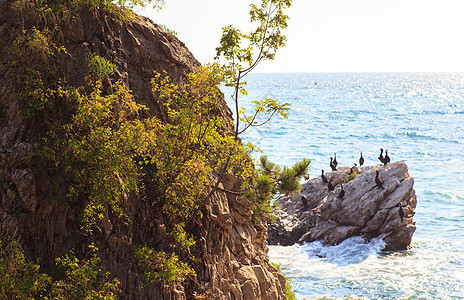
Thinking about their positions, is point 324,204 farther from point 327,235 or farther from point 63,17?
point 63,17

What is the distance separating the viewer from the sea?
1783cm

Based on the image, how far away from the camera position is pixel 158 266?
25.9ft

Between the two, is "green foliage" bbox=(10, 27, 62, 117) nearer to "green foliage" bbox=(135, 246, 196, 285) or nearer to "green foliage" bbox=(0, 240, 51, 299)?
"green foliage" bbox=(0, 240, 51, 299)

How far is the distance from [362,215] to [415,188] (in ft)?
48.8

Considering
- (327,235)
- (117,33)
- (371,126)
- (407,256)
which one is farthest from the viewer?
(371,126)

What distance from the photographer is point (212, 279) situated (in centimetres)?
885

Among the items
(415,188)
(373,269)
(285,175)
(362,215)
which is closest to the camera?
(285,175)

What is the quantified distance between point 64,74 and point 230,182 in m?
4.78

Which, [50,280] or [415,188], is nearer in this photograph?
[50,280]

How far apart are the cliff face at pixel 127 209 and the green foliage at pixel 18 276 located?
38 centimetres

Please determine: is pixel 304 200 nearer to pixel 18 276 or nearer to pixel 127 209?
pixel 127 209

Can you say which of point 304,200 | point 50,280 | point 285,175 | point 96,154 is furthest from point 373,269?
point 50,280

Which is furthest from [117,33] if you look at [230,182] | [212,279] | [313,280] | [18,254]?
[313,280]

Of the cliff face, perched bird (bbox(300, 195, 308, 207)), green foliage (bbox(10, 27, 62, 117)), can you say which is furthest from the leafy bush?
perched bird (bbox(300, 195, 308, 207))
